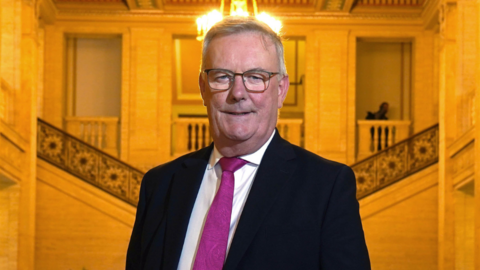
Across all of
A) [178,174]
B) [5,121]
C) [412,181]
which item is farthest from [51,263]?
[178,174]

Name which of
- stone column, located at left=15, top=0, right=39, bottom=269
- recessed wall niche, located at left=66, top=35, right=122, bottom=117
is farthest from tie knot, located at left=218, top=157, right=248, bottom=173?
recessed wall niche, located at left=66, top=35, right=122, bottom=117

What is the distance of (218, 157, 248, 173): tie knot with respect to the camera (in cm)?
216

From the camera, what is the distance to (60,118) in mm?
16047

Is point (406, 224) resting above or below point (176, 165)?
below

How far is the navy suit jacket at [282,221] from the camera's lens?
1.98 meters

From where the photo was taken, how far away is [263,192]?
206 cm

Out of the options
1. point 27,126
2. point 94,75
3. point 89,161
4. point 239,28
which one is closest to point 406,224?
point 89,161

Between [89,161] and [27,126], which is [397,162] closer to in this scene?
[89,161]

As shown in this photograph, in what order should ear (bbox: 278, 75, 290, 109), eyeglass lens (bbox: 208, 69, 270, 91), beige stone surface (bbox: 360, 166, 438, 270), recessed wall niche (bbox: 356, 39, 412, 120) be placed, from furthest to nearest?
recessed wall niche (bbox: 356, 39, 412, 120) → beige stone surface (bbox: 360, 166, 438, 270) → ear (bbox: 278, 75, 290, 109) → eyeglass lens (bbox: 208, 69, 270, 91)

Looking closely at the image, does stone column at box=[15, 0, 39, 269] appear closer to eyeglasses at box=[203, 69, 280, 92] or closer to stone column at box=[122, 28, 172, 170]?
stone column at box=[122, 28, 172, 170]

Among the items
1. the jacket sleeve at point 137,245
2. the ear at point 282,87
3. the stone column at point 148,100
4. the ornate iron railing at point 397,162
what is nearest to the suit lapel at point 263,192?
the ear at point 282,87

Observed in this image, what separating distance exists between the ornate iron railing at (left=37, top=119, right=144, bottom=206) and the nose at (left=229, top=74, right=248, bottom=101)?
12215 mm

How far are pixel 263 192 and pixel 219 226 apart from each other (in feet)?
A: 0.47

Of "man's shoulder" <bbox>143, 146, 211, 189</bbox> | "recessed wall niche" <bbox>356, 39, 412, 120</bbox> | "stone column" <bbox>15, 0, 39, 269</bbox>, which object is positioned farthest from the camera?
"recessed wall niche" <bbox>356, 39, 412, 120</bbox>
